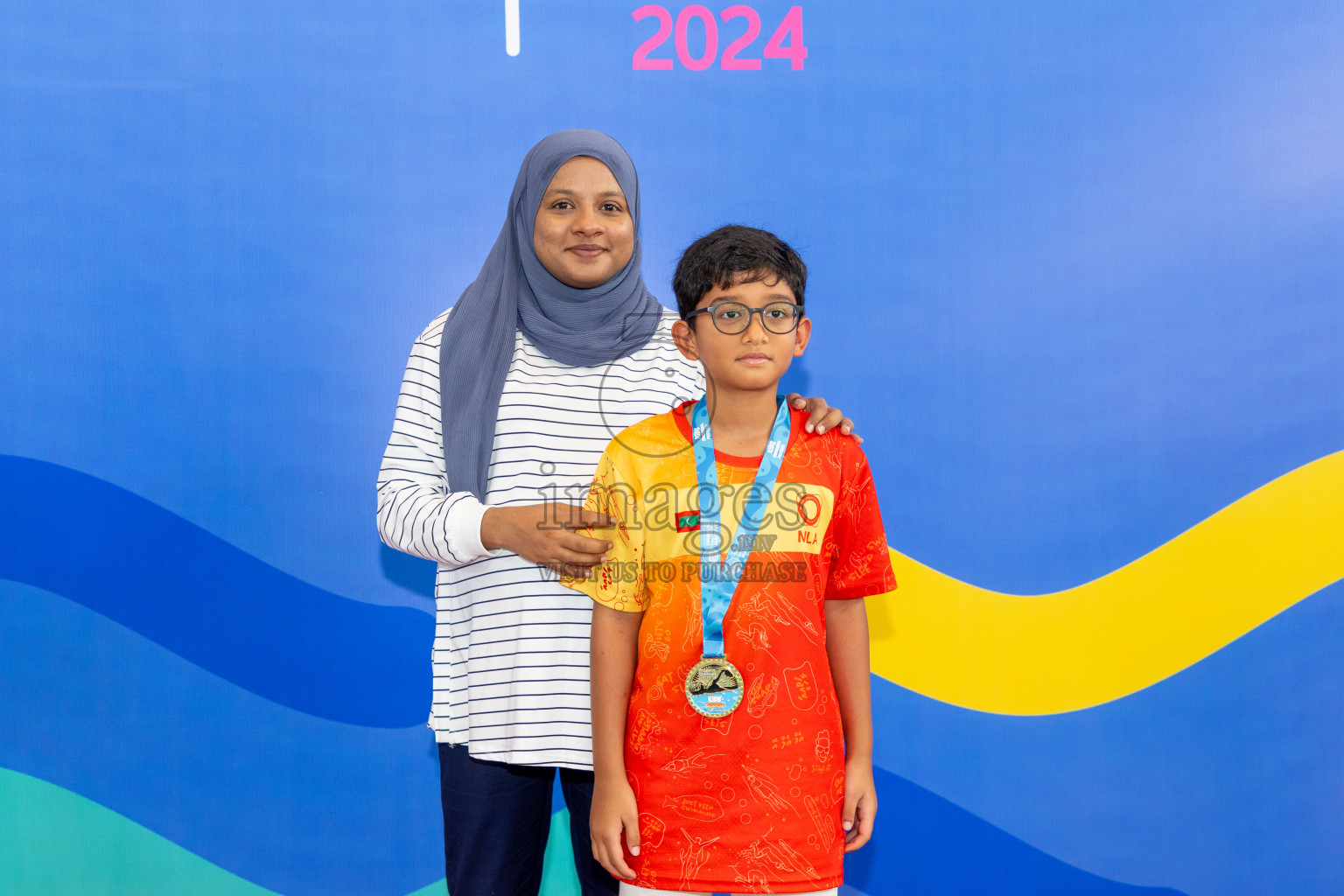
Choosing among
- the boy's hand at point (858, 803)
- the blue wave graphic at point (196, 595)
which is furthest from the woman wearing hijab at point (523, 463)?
the blue wave graphic at point (196, 595)

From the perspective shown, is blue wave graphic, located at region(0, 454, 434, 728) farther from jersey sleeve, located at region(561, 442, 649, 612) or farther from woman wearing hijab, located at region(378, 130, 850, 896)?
jersey sleeve, located at region(561, 442, 649, 612)

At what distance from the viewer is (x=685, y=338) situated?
130 centimetres

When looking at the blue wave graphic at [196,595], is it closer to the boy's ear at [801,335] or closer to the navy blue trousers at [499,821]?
the navy blue trousers at [499,821]

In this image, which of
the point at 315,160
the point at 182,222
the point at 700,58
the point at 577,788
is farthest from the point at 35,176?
the point at 577,788

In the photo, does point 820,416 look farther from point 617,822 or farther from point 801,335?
point 617,822

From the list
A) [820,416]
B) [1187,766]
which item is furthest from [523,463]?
[1187,766]

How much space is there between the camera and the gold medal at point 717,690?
1.17 meters

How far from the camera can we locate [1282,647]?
215cm

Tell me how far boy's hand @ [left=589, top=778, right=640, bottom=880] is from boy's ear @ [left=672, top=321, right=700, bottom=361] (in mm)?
593

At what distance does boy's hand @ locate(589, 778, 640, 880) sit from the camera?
1.20 meters

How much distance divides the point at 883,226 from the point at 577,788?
4.62 ft

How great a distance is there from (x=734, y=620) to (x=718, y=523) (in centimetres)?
13

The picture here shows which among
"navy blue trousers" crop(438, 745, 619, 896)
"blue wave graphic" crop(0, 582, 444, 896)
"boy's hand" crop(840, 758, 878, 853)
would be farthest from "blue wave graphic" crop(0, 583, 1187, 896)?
"boy's hand" crop(840, 758, 878, 853)

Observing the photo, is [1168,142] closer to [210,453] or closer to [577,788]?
[577,788]
